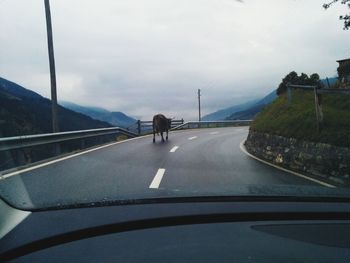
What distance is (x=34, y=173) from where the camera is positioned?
11.2 m

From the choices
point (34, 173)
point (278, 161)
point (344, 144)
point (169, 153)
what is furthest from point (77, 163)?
point (344, 144)

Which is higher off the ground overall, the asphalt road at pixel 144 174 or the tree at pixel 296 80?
the tree at pixel 296 80

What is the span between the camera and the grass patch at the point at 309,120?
42.2 feet

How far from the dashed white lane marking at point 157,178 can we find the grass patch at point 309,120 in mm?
4410

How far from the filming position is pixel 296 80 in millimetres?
29438

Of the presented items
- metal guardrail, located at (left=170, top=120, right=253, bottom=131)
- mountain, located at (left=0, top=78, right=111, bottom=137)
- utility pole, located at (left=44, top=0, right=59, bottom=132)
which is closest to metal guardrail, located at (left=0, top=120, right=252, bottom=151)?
mountain, located at (left=0, top=78, right=111, bottom=137)

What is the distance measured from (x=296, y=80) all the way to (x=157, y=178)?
20838 millimetres

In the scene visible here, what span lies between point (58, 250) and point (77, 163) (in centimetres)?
1138

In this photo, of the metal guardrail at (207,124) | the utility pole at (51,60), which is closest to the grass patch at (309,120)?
the utility pole at (51,60)

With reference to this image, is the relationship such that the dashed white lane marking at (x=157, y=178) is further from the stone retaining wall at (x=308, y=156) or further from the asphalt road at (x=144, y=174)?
the stone retaining wall at (x=308, y=156)

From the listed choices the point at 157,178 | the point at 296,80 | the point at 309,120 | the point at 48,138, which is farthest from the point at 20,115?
the point at 157,178

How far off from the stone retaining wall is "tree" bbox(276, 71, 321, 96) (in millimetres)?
12283

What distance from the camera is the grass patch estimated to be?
12867mm

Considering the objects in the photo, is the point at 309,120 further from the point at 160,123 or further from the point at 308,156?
the point at 160,123
